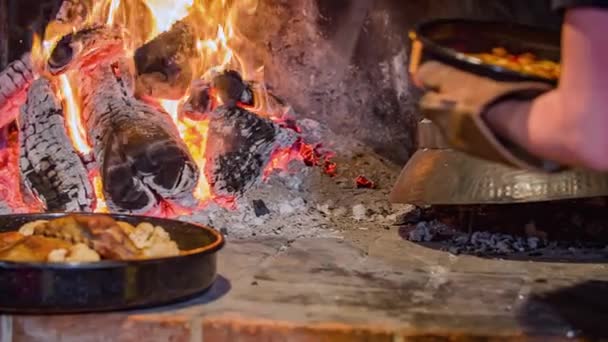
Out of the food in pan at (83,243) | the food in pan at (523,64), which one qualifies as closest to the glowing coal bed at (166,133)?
the food in pan at (83,243)

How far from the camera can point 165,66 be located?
251cm

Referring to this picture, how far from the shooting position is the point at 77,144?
2451 mm

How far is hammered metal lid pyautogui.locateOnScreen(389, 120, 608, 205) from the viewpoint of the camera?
1.87 m

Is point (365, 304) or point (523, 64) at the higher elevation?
point (523, 64)

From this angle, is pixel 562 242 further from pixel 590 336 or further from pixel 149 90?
pixel 149 90

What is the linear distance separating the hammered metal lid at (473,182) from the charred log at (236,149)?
0.46m

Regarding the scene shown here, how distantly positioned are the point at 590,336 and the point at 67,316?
860 mm

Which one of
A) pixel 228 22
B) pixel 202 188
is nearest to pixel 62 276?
pixel 202 188

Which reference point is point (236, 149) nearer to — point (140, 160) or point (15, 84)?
point (140, 160)

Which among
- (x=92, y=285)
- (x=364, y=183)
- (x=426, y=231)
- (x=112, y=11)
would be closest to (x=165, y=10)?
(x=112, y=11)

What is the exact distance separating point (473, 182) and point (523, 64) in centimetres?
77

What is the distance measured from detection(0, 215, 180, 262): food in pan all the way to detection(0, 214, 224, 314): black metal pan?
0.05 meters

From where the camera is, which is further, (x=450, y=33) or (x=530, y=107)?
(x=450, y=33)

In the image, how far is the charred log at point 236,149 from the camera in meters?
2.41
